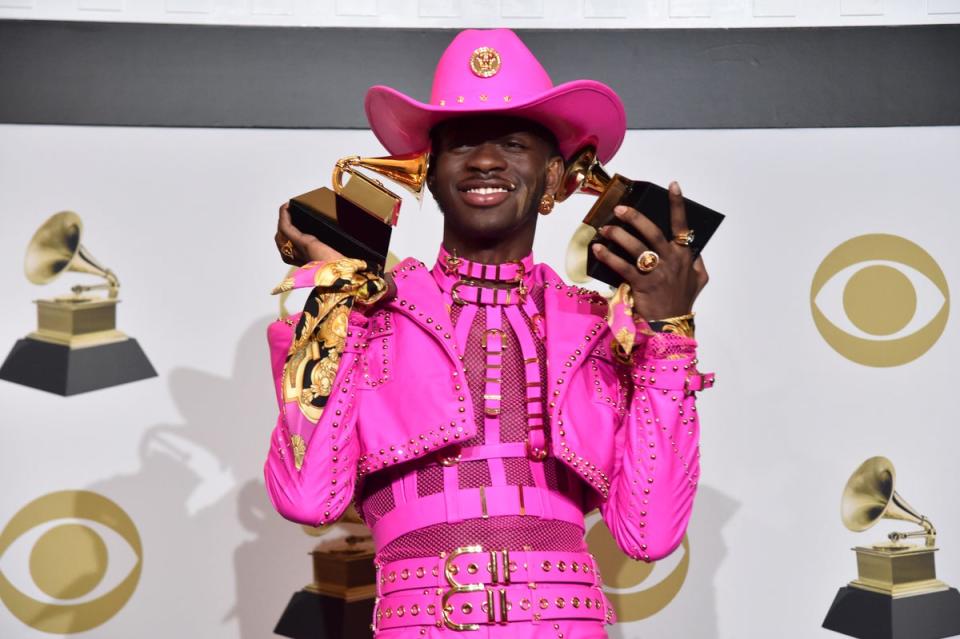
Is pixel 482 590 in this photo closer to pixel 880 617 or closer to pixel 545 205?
pixel 545 205


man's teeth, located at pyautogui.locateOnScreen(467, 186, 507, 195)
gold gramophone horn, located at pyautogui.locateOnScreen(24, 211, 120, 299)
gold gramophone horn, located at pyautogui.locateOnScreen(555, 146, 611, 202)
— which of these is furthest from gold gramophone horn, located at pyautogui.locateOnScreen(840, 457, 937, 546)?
gold gramophone horn, located at pyautogui.locateOnScreen(24, 211, 120, 299)

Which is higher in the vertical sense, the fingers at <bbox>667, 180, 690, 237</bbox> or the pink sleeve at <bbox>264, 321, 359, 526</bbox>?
the fingers at <bbox>667, 180, 690, 237</bbox>

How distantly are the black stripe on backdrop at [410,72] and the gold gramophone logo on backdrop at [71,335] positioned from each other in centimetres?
31

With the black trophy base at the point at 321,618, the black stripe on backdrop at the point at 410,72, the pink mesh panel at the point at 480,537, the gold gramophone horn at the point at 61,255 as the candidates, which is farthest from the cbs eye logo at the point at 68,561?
the pink mesh panel at the point at 480,537

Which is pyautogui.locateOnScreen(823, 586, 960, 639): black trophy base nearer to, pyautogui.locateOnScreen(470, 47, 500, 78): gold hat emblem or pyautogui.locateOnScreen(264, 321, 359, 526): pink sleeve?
pyautogui.locateOnScreen(264, 321, 359, 526): pink sleeve

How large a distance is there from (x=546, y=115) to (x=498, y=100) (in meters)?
0.11

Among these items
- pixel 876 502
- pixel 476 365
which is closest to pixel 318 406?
pixel 476 365

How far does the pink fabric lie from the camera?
2.14m

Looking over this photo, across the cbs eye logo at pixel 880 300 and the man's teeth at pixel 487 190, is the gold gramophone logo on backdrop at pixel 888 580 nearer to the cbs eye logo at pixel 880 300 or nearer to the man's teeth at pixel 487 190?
the cbs eye logo at pixel 880 300

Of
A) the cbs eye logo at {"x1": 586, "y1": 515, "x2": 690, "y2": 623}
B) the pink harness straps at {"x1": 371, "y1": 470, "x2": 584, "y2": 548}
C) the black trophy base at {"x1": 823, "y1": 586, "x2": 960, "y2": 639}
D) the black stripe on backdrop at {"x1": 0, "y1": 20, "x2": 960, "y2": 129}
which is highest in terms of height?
the black stripe on backdrop at {"x1": 0, "y1": 20, "x2": 960, "y2": 129}

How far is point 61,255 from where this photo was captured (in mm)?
3172

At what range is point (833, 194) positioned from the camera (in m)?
3.26

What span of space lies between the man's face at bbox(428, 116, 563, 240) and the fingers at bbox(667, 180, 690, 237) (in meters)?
0.28

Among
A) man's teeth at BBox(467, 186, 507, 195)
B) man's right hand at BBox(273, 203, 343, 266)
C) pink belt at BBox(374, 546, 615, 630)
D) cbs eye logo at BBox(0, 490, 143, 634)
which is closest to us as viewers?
pink belt at BBox(374, 546, 615, 630)
